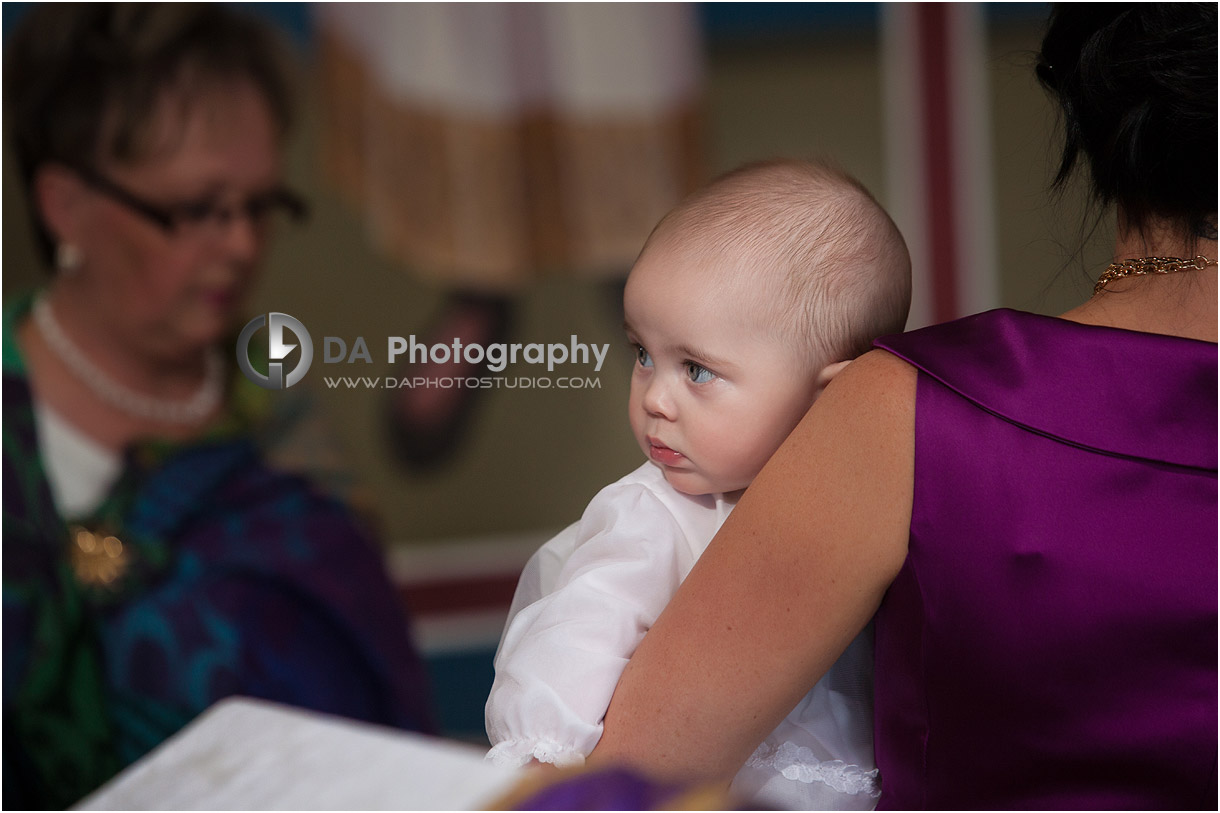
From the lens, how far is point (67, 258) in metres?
1.81

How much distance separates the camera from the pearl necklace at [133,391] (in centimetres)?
179

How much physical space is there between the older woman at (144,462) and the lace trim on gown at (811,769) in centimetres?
116

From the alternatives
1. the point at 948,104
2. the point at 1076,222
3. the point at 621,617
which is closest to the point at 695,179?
the point at 948,104

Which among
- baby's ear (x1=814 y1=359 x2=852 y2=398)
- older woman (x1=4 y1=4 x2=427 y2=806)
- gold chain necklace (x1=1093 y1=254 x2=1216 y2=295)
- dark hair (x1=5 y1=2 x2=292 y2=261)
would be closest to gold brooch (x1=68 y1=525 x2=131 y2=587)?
older woman (x1=4 y1=4 x2=427 y2=806)

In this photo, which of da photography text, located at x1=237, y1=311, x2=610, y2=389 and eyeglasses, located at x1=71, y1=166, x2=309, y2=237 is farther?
eyeglasses, located at x1=71, y1=166, x2=309, y2=237

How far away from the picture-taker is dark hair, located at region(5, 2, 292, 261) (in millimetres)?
1740

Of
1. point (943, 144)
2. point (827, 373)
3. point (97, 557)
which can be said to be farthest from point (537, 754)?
point (943, 144)

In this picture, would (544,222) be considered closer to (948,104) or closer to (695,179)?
(695,179)

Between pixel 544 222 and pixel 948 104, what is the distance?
1022 millimetres

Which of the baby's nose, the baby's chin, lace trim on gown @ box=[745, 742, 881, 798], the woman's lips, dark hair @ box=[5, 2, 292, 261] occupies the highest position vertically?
dark hair @ box=[5, 2, 292, 261]

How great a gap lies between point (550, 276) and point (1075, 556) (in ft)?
4.28

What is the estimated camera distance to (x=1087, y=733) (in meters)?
0.60

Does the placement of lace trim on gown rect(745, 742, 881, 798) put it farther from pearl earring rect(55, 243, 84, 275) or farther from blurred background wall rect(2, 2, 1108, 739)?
pearl earring rect(55, 243, 84, 275)

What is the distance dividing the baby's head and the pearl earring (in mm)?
1440
